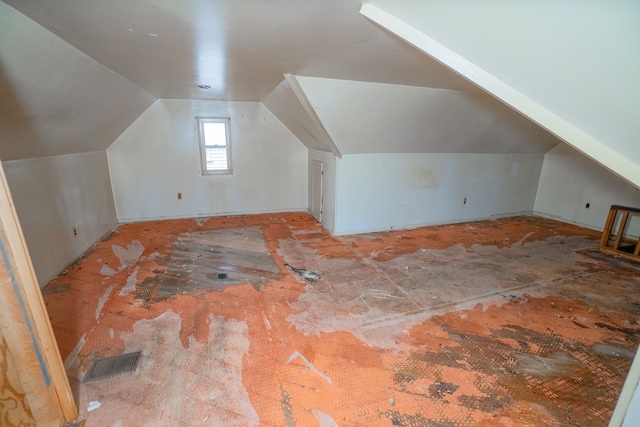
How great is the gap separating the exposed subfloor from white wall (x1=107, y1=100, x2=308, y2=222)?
1336mm

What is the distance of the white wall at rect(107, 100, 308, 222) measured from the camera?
487cm

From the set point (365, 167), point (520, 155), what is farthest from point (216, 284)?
point (520, 155)

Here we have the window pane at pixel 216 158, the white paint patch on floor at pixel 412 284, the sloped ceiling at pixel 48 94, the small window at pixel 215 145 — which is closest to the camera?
the sloped ceiling at pixel 48 94

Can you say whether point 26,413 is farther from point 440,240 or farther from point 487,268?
point 440,240

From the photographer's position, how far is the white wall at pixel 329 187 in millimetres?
4559

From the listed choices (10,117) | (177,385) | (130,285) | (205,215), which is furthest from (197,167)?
(177,385)

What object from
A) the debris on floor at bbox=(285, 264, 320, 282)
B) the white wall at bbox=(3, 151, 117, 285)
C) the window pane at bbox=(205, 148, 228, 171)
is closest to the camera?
the white wall at bbox=(3, 151, 117, 285)

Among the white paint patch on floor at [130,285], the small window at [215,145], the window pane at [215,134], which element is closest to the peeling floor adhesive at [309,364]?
the white paint patch on floor at [130,285]

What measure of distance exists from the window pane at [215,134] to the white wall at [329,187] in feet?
6.15

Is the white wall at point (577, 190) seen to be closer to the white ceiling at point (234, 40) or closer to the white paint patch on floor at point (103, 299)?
the white ceiling at point (234, 40)

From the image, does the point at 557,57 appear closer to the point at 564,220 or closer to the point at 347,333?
the point at 347,333

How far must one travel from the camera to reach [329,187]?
477 cm

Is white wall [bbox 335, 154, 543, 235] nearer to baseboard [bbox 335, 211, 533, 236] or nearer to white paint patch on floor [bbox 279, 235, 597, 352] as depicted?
baseboard [bbox 335, 211, 533, 236]

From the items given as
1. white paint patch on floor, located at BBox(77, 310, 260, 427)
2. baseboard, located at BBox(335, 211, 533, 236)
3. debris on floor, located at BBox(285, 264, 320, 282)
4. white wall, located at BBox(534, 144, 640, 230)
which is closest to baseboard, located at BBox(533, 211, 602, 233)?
white wall, located at BBox(534, 144, 640, 230)
